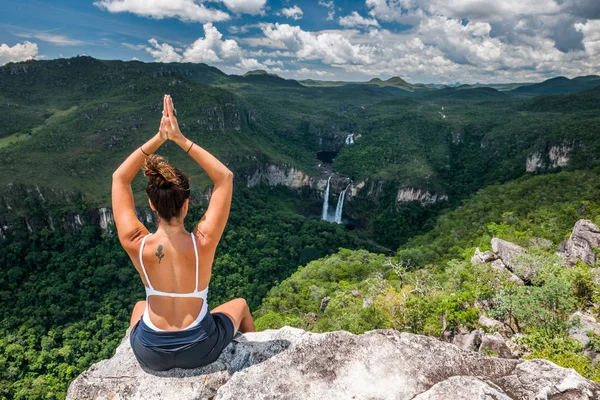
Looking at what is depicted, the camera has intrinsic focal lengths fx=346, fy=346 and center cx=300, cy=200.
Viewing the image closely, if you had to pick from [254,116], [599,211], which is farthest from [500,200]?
[254,116]

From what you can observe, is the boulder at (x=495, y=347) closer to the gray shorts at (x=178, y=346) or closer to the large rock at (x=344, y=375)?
the large rock at (x=344, y=375)

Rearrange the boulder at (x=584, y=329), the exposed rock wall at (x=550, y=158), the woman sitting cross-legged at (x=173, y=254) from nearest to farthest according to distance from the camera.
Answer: the woman sitting cross-legged at (x=173, y=254) → the boulder at (x=584, y=329) → the exposed rock wall at (x=550, y=158)

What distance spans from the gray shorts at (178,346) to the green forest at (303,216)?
7.85 meters

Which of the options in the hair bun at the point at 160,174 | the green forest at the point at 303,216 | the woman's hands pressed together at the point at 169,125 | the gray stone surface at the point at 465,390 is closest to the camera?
the hair bun at the point at 160,174

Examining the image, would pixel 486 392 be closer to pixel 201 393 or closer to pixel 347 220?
pixel 201 393

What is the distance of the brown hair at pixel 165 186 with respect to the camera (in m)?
3.42

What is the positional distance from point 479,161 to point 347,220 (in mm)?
40131

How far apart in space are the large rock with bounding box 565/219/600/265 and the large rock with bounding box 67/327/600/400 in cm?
1987

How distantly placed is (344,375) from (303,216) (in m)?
79.7

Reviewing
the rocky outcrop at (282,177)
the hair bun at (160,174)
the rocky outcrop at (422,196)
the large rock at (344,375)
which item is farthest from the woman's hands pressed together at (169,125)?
the rocky outcrop at (282,177)

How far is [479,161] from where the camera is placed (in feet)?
316

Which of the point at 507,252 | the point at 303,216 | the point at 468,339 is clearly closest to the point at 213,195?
the point at 468,339

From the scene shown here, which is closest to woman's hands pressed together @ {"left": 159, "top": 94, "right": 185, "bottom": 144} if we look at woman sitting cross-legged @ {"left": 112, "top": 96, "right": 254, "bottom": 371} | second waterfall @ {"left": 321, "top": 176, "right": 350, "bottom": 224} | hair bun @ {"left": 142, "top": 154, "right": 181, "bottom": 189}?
woman sitting cross-legged @ {"left": 112, "top": 96, "right": 254, "bottom": 371}

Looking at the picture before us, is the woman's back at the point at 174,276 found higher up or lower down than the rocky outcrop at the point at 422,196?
higher up
